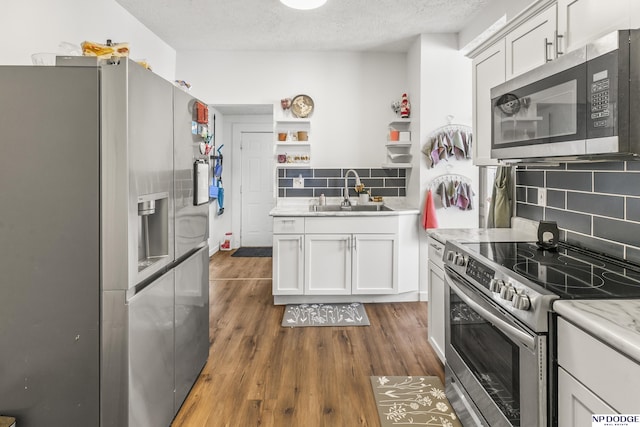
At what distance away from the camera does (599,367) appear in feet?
3.27

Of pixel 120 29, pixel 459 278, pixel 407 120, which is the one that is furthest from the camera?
pixel 407 120

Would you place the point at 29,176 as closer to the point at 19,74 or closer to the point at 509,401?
the point at 19,74

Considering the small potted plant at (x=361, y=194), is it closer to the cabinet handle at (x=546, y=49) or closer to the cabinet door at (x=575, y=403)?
the cabinet handle at (x=546, y=49)

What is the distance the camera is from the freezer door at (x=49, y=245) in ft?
4.66

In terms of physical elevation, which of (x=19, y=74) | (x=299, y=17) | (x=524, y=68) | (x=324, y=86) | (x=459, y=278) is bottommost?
(x=459, y=278)

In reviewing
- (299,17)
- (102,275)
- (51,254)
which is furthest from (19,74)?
(299,17)

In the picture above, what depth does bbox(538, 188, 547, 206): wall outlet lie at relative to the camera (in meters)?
2.26

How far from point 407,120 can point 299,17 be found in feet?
4.99

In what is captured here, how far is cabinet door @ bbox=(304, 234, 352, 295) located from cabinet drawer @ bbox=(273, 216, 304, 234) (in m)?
0.11

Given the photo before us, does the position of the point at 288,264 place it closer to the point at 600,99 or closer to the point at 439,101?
the point at 439,101

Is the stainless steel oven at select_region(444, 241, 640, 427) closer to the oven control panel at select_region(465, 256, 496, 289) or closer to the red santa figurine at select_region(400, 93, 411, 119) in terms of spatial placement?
the oven control panel at select_region(465, 256, 496, 289)

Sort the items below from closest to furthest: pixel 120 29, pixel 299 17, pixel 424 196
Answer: pixel 120 29, pixel 299 17, pixel 424 196

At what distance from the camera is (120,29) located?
3184 millimetres

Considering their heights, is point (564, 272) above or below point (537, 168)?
below
